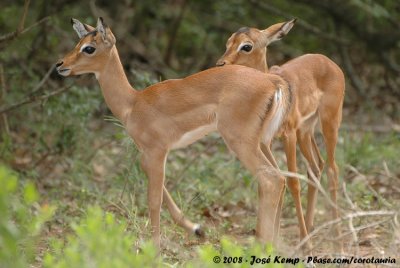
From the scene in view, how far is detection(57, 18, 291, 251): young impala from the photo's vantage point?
634cm

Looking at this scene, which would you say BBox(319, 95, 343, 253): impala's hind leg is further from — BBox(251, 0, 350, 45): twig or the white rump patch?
BBox(251, 0, 350, 45): twig

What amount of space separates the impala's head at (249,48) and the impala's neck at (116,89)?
94cm

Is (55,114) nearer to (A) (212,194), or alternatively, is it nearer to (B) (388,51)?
(A) (212,194)

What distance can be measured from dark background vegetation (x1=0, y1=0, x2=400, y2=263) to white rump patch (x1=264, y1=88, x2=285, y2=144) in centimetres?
60

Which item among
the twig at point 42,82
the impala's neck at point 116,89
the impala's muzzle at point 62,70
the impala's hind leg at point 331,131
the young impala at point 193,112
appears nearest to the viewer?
the young impala at point 193,112

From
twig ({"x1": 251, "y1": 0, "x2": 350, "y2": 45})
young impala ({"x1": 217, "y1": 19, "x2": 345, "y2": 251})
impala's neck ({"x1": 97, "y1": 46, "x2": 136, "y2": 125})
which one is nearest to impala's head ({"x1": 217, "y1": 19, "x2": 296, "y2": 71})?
young impala ({"x1": 217, "y1": 19, "x2": 345, "y2": 251})

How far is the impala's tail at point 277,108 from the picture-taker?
638 centimetres

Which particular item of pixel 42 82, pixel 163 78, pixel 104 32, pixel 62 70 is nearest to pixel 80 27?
pixel 104 32

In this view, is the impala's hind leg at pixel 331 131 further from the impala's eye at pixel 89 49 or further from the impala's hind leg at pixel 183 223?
the impala's eye at pixel 89 49

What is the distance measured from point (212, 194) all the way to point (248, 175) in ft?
1.33

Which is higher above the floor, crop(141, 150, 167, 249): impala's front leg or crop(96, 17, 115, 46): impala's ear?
crop(96, 17, 115, 46): impala's ear

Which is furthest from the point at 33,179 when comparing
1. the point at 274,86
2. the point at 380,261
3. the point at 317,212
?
the point at 380,261

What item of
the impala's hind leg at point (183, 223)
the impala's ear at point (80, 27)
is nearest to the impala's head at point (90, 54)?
the impala's ear at point (80, 27)

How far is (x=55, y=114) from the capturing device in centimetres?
952
